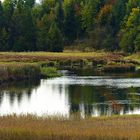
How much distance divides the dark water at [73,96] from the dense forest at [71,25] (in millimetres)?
49054

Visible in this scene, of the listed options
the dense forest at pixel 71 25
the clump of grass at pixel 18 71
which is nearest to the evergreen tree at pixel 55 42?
the dense forest at pixel 71 25

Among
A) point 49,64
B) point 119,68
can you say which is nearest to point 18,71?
point 49,64

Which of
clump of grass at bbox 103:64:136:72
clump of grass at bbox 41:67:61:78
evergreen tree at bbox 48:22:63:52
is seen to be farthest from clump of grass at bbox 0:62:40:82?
evergreen tree at bbox 48:22:63:52

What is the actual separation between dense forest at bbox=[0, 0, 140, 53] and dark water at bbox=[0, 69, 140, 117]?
49054mm

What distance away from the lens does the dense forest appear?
4648 inches

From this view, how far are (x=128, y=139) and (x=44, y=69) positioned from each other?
186 feet

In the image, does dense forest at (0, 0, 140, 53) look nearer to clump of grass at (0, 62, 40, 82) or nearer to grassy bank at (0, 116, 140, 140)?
clump of grass at (0, 62, 40, 82)

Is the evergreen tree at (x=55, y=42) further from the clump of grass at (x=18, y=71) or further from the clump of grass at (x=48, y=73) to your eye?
the clump of grass at (x=18, y=71)

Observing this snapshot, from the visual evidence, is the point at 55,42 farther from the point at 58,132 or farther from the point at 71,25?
the point at 58,132

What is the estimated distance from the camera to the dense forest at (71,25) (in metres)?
118

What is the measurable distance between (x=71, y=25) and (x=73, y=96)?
321 feet

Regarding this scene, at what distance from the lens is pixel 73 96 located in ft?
167

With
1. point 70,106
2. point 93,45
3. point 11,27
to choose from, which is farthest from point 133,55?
point 70,106

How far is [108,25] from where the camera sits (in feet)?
461
